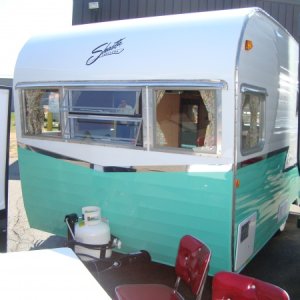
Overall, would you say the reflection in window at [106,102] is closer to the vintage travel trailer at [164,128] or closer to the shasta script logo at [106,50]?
the vintage travel trailer at [164,128]

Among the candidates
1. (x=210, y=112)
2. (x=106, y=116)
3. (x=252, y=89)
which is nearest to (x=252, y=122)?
(x=252, y=89)

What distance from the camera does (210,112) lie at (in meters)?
3.61

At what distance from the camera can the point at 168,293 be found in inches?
121

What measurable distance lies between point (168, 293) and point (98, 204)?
1.55 m

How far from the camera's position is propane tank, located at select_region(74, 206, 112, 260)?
13.4ft

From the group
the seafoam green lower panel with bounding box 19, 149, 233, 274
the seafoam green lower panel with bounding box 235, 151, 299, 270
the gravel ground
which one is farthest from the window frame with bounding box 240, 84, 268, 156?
the gravel ground

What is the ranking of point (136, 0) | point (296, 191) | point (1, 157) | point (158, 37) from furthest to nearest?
point (136, 0) → point (296, 191) → point (158, 37) → point (1, 157)

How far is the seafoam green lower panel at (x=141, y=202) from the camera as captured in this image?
3633mm

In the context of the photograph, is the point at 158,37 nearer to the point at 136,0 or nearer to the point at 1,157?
the point at 1,157

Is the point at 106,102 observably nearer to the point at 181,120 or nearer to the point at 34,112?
the point at 181,120

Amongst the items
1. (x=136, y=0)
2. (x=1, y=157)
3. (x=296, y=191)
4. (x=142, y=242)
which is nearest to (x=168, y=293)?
(x=142, y=242)

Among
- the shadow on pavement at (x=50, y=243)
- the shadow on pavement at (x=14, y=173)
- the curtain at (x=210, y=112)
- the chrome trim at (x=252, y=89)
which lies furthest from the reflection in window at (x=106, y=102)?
the shadow on pavement at (x=14, y=173)

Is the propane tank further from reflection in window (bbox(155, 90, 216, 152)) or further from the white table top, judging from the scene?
the white table top

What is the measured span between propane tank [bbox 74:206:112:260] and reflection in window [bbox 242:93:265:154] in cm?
157
